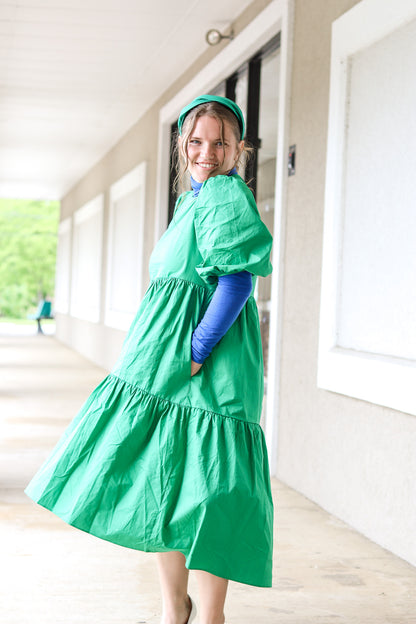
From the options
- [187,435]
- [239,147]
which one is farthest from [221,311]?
[239,147]

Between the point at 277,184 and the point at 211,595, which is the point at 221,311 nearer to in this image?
the point at 211,595

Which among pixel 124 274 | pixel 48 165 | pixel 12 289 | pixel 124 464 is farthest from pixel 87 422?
pixel 12 289

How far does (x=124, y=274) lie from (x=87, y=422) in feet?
26.8

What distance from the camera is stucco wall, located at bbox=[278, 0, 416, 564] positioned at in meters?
3.03

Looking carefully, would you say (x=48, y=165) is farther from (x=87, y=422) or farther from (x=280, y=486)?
(x=87, y=422)

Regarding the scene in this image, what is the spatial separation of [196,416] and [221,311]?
0.23 metres

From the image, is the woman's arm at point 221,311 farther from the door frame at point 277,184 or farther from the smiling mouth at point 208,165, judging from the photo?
the door frame at point 277,184

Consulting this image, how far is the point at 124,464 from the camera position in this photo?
1.70 m

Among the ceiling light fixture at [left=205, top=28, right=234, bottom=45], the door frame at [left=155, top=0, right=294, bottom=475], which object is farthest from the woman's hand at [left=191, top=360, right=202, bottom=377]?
the ceiling light fixture at [left=205, top=28, right=234, bottom=45]

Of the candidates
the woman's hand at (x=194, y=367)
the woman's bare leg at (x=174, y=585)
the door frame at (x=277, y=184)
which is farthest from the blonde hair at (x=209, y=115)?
the door frame at (x=277, y=184)

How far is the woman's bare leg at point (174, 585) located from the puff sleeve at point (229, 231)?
70cm

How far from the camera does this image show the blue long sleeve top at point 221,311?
1.68 m

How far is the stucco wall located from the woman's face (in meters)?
1.53

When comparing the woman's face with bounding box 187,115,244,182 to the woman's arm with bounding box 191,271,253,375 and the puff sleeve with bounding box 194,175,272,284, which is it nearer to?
the puff sleeve with bounding box 194,175,272,284
